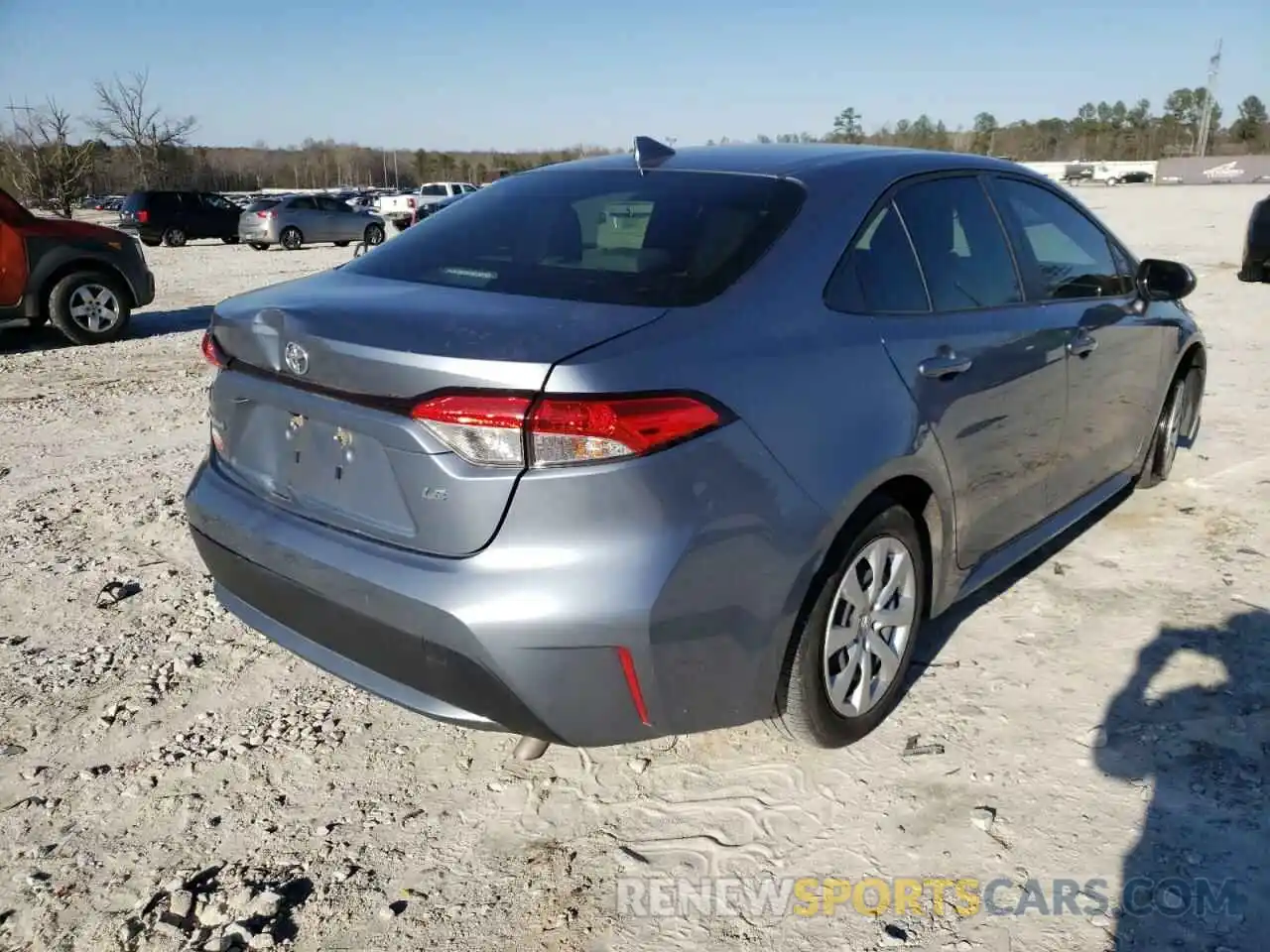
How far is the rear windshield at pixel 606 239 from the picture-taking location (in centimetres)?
252

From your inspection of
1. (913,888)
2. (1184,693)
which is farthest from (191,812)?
(1184,693)

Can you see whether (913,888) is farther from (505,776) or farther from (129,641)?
(129,641)

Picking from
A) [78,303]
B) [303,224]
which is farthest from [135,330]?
[303,224]

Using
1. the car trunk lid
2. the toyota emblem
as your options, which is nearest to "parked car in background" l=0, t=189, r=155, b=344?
the car trunk lid

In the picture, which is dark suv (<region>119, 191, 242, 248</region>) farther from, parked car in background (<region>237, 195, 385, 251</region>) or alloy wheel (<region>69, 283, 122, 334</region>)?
alloy wheel (<region>69, 283, 122, 334</region>)

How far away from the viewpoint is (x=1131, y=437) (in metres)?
4.37

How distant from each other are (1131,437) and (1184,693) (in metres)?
1.52

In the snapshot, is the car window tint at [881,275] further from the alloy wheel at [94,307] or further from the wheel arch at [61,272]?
the alloy wheel at [94,307]

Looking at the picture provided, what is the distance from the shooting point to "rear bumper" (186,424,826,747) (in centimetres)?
212

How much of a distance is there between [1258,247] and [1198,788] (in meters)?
12.5

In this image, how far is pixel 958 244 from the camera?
128 inches

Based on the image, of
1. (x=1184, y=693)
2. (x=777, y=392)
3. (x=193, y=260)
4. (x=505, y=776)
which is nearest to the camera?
(x=777, y=392)

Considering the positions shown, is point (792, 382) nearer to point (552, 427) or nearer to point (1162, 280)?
point (552, 427)

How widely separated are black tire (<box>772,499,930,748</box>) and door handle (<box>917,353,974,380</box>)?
40 cm
